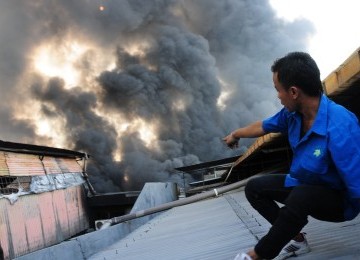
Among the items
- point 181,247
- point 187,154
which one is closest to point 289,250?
point 181,247

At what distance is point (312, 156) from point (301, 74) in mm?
463

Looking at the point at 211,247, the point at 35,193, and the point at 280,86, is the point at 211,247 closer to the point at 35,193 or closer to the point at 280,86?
the point at 280,86

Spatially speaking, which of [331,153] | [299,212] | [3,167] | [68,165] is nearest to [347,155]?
[331,153]

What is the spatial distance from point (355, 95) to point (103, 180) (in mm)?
40052

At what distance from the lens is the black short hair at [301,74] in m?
2.22

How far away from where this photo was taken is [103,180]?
141 ft

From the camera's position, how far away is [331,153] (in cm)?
205

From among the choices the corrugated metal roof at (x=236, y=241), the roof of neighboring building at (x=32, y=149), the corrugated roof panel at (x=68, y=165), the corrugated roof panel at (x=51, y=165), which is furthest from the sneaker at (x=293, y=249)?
the corrugated roof panel at (x=68, y=165)

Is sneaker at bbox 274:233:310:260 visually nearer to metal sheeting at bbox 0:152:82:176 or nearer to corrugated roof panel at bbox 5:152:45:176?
metal sheeting at bbox 0:152:82:176

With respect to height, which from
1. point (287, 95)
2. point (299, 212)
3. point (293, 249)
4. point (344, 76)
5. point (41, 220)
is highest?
point (344, 76)

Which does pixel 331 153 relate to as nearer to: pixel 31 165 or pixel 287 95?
pixel 287 95

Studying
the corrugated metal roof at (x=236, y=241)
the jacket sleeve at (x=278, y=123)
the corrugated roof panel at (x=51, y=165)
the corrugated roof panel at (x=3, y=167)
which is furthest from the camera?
the corrugated roof panel at (x=51, y=165)

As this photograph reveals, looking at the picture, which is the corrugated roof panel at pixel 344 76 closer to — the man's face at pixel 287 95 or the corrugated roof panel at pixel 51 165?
the man's face at pixel 287 95

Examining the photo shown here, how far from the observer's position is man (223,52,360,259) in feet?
6.72
